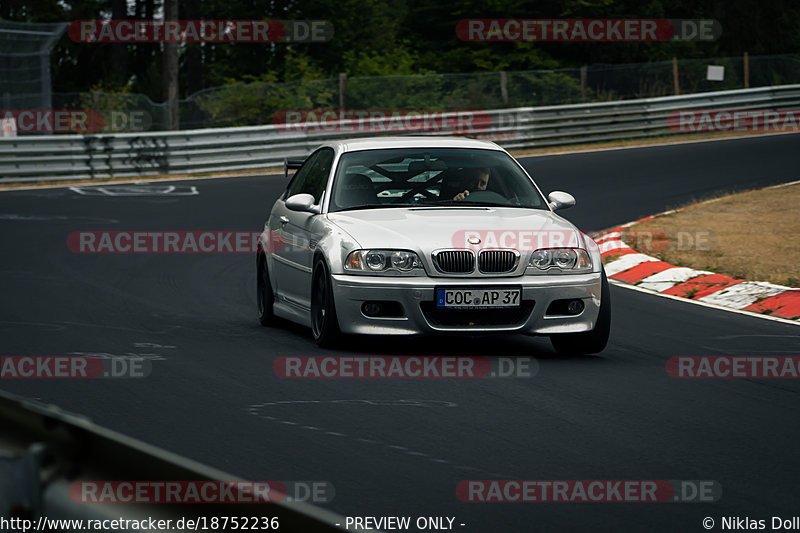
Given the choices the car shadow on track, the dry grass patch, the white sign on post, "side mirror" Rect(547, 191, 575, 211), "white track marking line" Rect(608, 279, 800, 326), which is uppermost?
the white sign on post

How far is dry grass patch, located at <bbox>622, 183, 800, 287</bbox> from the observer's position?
13.7m

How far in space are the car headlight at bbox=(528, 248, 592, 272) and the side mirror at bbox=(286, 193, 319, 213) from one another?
72.4 inches

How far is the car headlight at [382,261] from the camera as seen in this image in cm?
881

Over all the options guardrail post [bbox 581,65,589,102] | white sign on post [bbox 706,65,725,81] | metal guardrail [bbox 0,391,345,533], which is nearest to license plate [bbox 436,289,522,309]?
metal guardrail [bbox 0,391,345,533]

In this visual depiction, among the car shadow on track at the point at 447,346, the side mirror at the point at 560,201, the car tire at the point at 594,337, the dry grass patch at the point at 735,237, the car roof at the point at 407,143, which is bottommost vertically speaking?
the dry grass patch at the point at 735,237

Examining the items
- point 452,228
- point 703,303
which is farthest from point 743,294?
point 452,228

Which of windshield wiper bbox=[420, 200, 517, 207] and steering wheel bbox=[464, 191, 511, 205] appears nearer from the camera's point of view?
windshield wiper bbox=[420, 200, 517, 207]

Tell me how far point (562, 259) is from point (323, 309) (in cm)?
167

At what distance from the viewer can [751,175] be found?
23.8 metres

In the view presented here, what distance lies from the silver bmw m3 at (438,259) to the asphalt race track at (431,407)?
35 centimetres

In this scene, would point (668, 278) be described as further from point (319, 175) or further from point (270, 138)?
point (270, 138)

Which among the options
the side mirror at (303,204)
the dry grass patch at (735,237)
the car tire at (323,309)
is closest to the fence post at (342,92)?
the dry grass patch at (735,237)

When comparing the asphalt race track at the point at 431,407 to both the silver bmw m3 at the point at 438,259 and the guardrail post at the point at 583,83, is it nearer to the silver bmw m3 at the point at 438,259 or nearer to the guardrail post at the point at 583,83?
the silver bmw m3 at the point at 438,259

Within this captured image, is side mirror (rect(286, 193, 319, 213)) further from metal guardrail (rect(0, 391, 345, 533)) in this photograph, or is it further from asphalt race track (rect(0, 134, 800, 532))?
metal guardrail (rect(0, 391, 345, 533))
